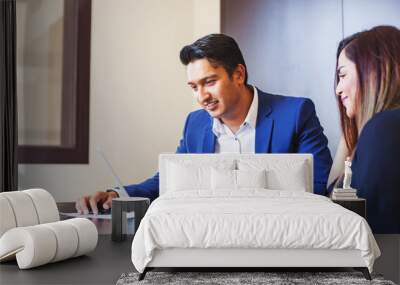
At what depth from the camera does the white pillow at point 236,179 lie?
5172mm

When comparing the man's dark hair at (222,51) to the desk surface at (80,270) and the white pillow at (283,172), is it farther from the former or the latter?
the desk surface at (80,270)

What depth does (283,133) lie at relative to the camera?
580 cm

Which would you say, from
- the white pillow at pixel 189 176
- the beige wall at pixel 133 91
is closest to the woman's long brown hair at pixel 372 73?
the white pillow at pixel 189 176

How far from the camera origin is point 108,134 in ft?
19.8

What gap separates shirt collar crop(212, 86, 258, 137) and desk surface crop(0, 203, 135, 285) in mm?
1668

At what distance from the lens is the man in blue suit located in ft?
19.1

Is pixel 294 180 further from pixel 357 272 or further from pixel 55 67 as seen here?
pixel 55 67

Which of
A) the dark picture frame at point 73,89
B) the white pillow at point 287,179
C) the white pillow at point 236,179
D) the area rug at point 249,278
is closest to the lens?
the area rug at point 249,278

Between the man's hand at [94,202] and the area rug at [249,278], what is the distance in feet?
7.08

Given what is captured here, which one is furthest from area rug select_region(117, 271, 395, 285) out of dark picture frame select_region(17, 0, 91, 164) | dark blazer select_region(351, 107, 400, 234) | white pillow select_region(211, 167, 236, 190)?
dark picture frame select_region(17, 0, 91, 164)

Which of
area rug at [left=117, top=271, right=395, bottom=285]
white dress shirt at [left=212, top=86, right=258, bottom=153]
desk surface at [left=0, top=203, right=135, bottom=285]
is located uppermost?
white dress shirt at [left=212, top=86, right=258, bottom=153]

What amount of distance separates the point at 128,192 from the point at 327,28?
2.60 m

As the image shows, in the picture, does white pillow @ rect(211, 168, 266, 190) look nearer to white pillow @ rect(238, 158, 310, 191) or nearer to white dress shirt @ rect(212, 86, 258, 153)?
white pillow @ rect(238, 158, 310, 191)

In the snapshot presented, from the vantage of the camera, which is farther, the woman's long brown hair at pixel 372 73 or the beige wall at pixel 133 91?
the beige wall at pixel 133 91
